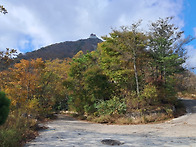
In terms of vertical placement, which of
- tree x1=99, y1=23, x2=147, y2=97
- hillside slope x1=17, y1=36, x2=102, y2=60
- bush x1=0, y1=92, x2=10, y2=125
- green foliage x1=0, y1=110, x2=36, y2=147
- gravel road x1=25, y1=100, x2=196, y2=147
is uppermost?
hillside slope x1=17, y1=36, x2=102, y2=60

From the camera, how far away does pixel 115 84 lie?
1384 cm

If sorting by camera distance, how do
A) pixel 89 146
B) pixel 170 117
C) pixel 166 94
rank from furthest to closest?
pixel 166 94 → pixel 170 117 → pixel 89 146

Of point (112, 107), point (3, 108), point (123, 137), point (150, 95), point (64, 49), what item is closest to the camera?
point (3, 108)

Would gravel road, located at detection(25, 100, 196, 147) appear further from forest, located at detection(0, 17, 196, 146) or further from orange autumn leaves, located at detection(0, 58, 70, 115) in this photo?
orange autumn leaves, located at detection(0, 58, 70, 115)

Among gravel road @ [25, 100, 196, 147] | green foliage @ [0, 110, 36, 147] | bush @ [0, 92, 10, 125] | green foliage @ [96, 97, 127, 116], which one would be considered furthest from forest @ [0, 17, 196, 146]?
bush @ [0, 92, 10, 125]

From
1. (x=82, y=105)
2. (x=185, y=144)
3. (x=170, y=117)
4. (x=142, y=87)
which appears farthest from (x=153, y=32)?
(x=185, y=144)

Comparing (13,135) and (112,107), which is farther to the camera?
(112,107)

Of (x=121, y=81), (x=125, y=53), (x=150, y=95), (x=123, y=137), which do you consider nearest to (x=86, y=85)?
(x=121, y=81)

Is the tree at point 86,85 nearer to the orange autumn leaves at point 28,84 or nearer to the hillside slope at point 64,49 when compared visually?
the orange autumn leaves at point 28,84

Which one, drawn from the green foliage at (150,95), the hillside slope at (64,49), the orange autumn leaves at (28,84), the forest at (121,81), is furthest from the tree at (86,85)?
the hillside slope at (64,49)

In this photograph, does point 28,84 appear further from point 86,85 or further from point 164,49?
point 164,49

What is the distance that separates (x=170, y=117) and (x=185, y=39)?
6.91 m

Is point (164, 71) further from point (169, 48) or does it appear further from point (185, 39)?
point (185, 39)

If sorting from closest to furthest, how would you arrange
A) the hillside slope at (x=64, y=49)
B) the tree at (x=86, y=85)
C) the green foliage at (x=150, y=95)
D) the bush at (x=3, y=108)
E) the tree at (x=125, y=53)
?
the bush at (x=3, y=108)
the green foliage at (x=150, y=95)
the tree at (x=125, y=53)
the tree at (x=86, y=85)
the hillside slope at (x=64, y=49)
